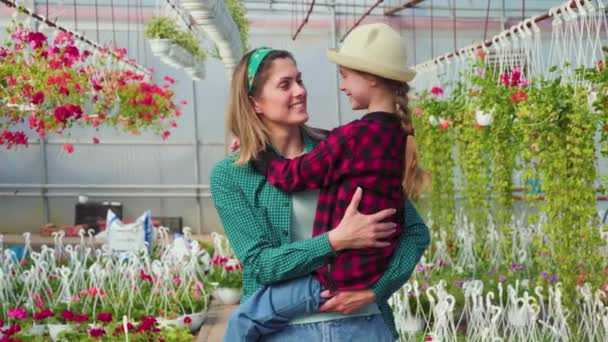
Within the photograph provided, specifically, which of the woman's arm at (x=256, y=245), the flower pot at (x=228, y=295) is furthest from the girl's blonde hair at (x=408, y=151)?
the flower pot at (x=228, y=295)

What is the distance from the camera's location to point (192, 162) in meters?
12.6

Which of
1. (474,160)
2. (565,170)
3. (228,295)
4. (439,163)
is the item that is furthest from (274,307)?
(439,163)

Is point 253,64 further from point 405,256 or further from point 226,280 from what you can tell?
point 226,280

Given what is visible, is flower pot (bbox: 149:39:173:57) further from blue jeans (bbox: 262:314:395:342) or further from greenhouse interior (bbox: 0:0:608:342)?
blue jeans (bbox: 262:314:395:342)

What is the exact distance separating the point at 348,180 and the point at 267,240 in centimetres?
19

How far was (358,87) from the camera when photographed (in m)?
1.84

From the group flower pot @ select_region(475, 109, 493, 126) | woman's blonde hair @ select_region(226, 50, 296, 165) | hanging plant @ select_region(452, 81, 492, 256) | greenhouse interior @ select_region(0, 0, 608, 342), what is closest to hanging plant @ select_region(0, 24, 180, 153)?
greenhouse interior @ select_region(0, 0, 608, 342)

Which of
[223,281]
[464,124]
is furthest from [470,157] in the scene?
[223,281]

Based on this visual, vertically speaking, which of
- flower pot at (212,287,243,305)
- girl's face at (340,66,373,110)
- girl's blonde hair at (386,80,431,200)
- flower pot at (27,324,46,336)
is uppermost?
girl's face at (340,66,373,110)

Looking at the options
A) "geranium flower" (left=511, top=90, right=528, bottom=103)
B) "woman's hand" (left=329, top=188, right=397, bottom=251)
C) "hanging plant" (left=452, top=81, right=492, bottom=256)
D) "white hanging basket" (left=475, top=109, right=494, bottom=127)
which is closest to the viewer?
"woman's hand" (left=329, top=188, right=397, bottom=251)

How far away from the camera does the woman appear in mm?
1693

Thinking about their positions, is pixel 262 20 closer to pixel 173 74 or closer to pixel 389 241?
pixel 173 74

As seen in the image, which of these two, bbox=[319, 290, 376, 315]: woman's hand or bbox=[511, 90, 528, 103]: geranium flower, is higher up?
bbox=[511, 90, 528, 103]: geranium flower

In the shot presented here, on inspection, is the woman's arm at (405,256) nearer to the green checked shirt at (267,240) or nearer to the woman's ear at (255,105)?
the green checked shirt at (267,240)
